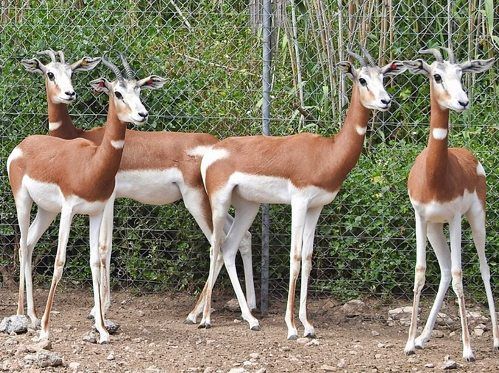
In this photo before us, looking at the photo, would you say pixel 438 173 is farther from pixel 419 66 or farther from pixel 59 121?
pixel 59 121

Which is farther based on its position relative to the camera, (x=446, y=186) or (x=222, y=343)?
(x=222, y=343)

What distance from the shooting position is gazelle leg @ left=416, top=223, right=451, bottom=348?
7.70 metres

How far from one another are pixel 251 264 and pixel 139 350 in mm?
1643

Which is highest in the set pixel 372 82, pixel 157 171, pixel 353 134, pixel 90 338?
pixel 372 82

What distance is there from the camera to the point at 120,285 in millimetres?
9438

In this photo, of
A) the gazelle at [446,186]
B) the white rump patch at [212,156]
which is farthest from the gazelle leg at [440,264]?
the white rump patch at [212,156]

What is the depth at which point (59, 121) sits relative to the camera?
858 cm

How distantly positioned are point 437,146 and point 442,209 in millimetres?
434

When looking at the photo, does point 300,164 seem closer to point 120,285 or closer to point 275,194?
point 275,194

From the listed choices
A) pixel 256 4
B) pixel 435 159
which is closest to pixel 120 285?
pixel 256 4

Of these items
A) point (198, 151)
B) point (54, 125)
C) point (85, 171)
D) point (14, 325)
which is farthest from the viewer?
point (54, 125)

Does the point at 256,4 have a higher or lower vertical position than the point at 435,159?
higher

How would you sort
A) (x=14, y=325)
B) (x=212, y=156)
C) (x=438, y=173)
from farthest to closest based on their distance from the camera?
(x=212, y=156) → (x=14, y=325) → (x=438, y=173)

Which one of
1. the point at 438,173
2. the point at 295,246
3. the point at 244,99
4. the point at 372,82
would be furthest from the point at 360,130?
the point at 244,99
